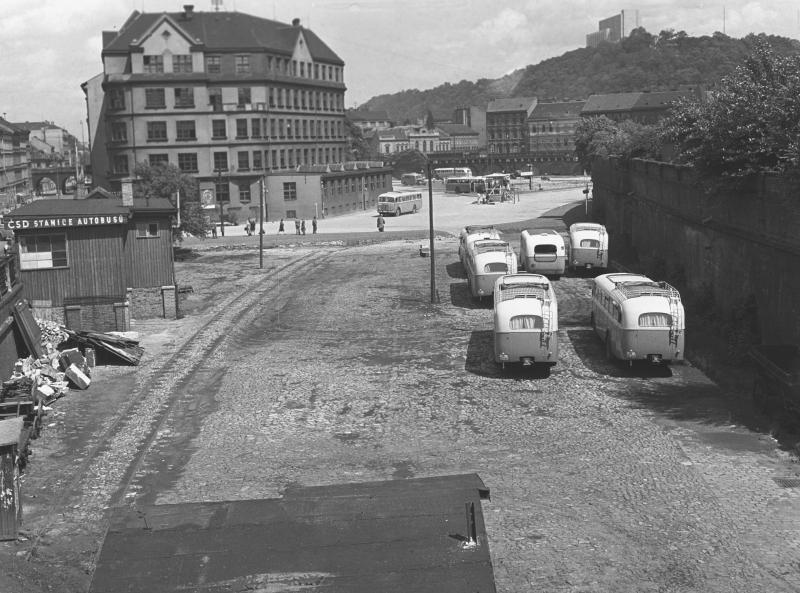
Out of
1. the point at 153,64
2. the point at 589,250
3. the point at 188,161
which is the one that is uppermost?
the point at 153,64

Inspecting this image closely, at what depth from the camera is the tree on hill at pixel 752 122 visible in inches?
1167

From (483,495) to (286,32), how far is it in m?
99.0

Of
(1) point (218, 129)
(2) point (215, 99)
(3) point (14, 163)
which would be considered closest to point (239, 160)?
(1) point (218, 129)

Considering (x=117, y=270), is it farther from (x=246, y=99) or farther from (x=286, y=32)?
(x=286, y=32)

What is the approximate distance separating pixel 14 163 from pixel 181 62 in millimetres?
62532

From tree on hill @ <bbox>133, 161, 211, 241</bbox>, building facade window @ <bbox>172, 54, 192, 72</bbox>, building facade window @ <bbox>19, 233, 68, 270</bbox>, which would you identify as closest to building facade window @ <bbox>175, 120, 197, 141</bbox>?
building facade window @ <bbox>172, 54, 192, 72</bbox>

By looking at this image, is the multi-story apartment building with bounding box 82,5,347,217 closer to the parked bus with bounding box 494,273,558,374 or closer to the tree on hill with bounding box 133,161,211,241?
the tree on hill with bounding box 133,161,211,241

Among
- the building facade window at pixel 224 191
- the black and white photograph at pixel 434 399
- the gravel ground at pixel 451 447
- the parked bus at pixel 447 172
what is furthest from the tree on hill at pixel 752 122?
the parked bus at pixel 447 172

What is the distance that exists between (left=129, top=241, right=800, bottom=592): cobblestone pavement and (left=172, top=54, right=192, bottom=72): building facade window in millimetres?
66349

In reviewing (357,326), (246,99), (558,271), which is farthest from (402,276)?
(246,99)

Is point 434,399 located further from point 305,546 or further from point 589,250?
point 589,250

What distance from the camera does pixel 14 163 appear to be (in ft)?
481

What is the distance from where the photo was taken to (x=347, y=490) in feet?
54.0

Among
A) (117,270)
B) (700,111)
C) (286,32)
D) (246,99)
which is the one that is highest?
(286,32)
